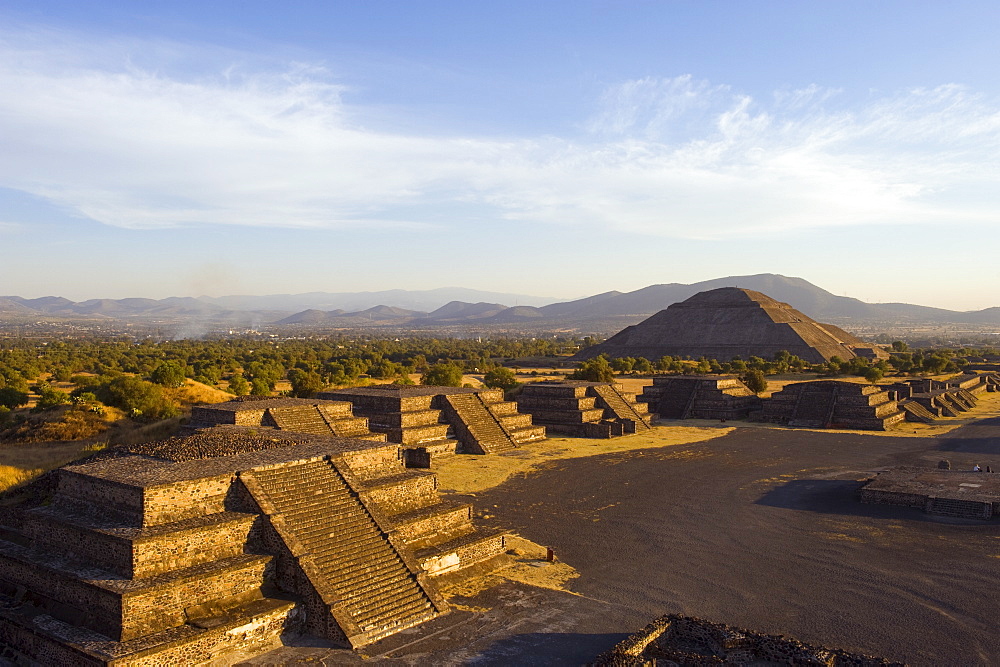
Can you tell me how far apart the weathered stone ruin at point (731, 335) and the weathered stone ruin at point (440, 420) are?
200 ft

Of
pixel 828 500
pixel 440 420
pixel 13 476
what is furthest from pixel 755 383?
pixel 13 476

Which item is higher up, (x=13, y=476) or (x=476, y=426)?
(x=476, y=426)

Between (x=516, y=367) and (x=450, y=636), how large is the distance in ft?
241

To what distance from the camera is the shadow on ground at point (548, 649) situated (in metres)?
11.7

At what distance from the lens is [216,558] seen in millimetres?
13023

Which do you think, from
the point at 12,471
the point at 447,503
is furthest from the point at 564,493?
the point at 12,471

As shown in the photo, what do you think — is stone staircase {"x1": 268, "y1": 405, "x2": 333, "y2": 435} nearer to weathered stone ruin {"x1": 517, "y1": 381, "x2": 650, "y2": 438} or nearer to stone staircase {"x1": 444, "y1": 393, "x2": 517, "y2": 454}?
stone staircase {"x1": 444, "y1": 393, "x2": 517, "y2": 454}

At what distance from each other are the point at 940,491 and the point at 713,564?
10509mm

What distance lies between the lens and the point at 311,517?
1445 centimetres

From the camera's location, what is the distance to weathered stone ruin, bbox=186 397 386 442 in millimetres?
25203

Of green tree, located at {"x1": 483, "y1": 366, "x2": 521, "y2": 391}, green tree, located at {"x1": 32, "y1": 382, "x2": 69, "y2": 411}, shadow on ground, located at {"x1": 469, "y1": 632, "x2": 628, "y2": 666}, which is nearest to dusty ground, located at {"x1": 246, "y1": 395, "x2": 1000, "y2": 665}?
shadow on ground, located at {"x1": 469, "y1": 632, "x2": 628, "y2": 666}

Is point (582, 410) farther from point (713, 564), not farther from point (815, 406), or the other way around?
point (713, 564)

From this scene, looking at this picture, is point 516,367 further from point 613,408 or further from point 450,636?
point 450,636

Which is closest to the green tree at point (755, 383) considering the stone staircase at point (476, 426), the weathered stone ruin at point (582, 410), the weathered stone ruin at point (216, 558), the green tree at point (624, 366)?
the weathered stone ruin at point (582, 410)
